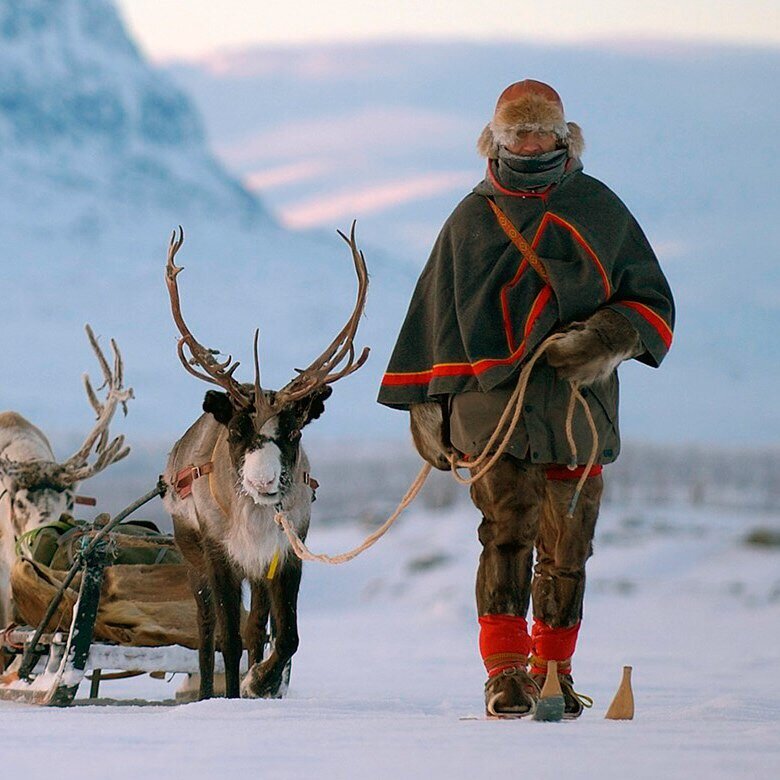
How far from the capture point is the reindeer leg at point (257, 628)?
764 centimetres

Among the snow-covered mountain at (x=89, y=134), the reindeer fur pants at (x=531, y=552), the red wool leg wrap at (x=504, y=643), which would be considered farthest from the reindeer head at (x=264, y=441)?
the snow-covered mountain at (x=89, y=134)

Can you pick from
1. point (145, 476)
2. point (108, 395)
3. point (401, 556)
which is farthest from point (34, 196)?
point (108, 395)

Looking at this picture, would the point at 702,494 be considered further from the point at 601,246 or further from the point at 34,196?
the point at 34,196

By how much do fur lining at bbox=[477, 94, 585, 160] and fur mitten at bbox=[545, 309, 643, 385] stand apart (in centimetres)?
65

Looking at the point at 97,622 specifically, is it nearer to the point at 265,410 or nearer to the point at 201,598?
the point at 201,598

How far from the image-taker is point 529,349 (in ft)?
20.5

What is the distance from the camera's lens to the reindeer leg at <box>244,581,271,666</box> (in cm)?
764

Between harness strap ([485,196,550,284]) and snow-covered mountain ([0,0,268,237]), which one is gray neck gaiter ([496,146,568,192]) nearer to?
harness strap ([485,196,550,284])

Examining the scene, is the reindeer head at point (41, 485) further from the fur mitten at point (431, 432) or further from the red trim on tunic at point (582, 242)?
the red trim on tunic at point (582, 242)

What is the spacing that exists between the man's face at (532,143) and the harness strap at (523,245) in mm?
245

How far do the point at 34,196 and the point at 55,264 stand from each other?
19305 mm

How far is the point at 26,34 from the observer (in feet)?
623

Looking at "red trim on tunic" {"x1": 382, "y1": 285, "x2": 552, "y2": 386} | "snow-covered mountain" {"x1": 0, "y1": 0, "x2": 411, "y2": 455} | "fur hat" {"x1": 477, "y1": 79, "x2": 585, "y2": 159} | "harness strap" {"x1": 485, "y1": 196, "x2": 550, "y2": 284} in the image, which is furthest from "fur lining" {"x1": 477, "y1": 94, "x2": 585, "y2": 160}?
"snow-covered mountain" {"x1": 0, "y1": 0, "x2": 411, "y2": 455}

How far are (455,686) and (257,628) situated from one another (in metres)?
3.68
